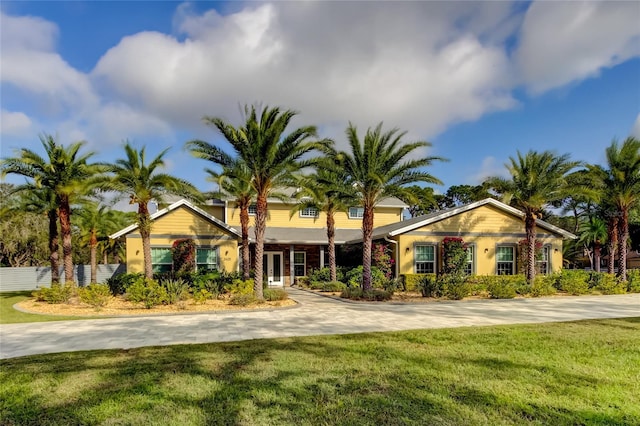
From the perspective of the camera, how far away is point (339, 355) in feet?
24.5

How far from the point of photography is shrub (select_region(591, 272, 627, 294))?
813 inches

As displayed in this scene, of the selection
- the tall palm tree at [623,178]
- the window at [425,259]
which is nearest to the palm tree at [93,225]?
the window at [425,259]

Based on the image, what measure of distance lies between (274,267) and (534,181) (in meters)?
15.5

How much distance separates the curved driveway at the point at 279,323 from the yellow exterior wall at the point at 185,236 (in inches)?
300

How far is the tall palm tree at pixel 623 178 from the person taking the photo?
21234 millimetres

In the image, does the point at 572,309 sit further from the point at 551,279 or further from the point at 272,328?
the point at 272,328

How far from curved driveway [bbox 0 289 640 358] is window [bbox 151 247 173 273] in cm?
899

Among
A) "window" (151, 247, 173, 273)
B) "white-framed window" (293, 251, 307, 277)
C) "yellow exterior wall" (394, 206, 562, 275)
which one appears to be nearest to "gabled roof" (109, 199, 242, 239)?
"window" (151, 247, 173, 273)

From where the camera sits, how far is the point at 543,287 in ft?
63.5

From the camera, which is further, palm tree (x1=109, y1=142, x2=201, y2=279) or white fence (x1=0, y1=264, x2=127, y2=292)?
white fence (x1=0, y1=264, x2=127, y2=292)

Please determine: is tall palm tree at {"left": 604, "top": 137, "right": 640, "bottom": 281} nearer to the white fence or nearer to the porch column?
the porch column

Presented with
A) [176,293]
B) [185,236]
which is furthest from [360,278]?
[176,293]

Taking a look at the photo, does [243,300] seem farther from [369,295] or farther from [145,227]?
[369,295]

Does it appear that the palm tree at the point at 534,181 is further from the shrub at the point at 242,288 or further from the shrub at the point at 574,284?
the shrub at the point at 242,288
